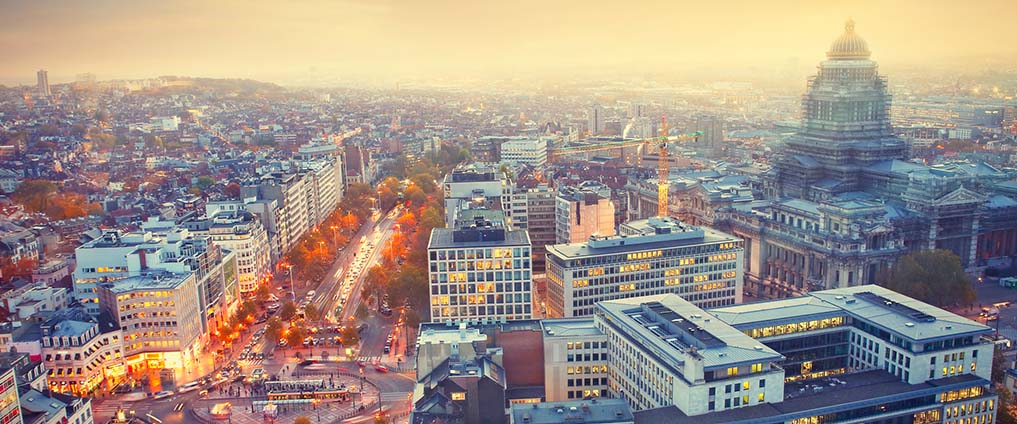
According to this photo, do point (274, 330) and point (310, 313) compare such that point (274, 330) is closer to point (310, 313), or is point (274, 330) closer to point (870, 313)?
point (310, 313)

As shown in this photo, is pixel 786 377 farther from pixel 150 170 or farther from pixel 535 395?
pixel 150 170

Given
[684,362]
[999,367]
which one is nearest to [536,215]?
[999,367]

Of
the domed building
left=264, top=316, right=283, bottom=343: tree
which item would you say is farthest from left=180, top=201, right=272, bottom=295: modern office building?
the domed building

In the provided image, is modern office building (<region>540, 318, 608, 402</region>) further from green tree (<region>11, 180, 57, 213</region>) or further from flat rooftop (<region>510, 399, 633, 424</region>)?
green tree (<region>11, 180, 57, 213</region>)

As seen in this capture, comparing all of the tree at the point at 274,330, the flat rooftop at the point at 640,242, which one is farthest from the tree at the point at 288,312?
the flat rooftop at the point at 640,242

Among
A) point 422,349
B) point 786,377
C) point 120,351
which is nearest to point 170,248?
point 120,351

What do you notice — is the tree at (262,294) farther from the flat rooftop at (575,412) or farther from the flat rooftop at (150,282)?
the flat rooftop at (575,412)
